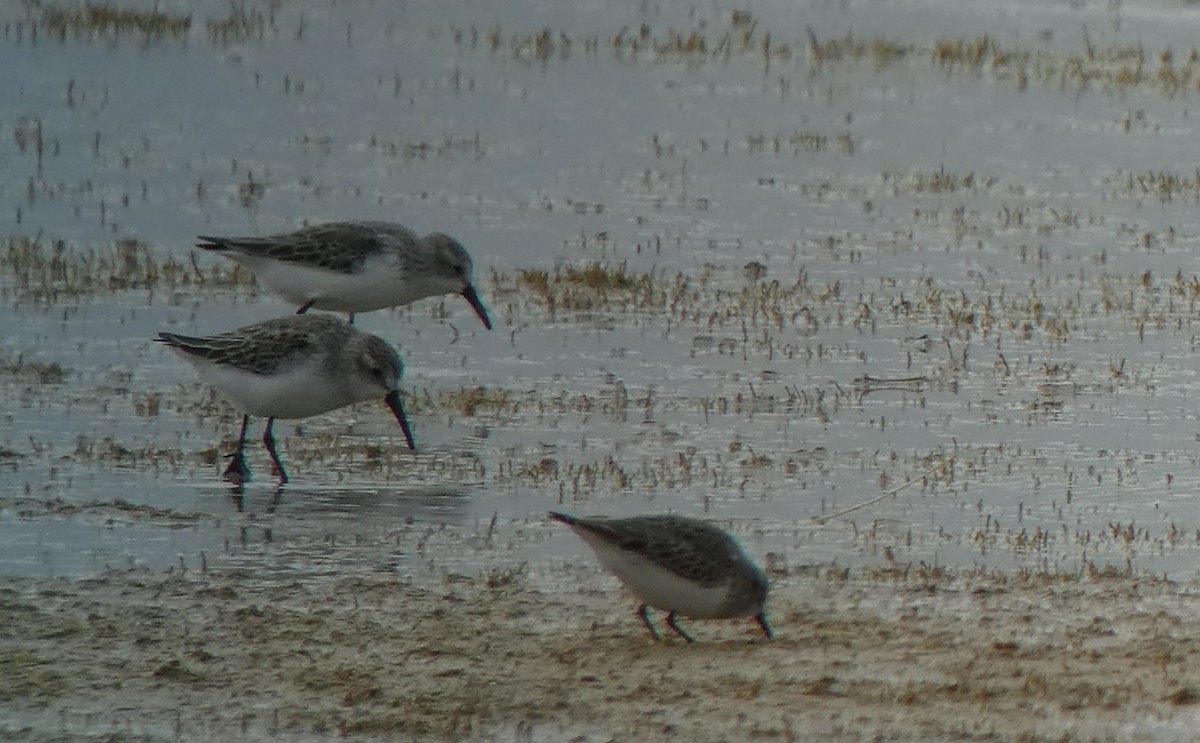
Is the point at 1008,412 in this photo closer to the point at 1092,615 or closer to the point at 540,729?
the point at 1092,615

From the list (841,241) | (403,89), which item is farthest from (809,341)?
(403,89)

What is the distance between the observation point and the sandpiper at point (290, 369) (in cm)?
1093

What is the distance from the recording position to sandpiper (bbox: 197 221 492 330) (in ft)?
42.9

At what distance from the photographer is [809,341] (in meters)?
14.3

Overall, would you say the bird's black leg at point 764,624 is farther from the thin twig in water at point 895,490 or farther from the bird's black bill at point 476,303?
the bird's black bill at point 476,303

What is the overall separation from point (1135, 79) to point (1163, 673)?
63.1 feet

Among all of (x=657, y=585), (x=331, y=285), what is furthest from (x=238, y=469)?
(x=657, y=585)

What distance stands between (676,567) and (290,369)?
3.30m

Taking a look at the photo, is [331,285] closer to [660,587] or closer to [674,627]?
[674,627]

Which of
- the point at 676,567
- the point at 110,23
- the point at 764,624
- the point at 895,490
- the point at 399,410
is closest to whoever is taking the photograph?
the point at 676,567

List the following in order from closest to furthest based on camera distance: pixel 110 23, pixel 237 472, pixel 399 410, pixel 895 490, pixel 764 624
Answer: pixel 764 624 < pixel 895 490 < pixel 237 472 < pixel 399 410 < pixel 110 23

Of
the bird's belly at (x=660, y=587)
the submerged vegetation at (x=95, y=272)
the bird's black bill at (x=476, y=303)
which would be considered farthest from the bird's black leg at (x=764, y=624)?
the submerged vegetation at (x=95, y=272)

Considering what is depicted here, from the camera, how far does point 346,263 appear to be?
13141mm

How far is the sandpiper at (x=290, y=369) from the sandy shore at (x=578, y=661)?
1.88m
